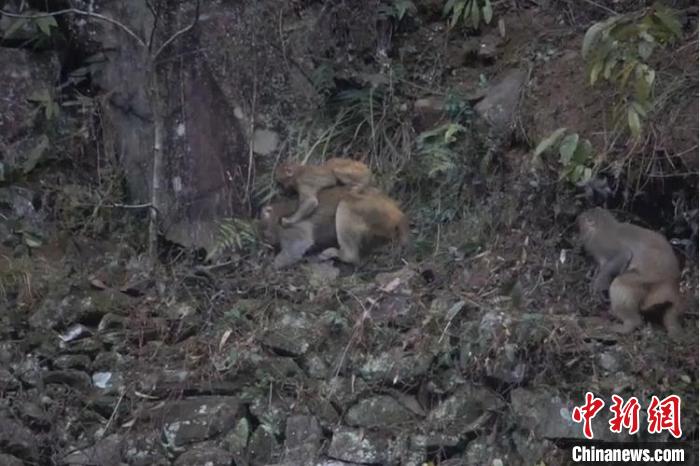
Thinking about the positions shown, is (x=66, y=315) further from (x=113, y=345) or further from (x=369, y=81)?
(x=369, y=81)

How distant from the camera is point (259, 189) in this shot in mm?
10703

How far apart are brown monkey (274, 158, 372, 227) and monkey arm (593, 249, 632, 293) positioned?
2.07m

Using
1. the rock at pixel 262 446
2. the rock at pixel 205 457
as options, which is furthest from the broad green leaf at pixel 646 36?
the rock at pixel 205 457

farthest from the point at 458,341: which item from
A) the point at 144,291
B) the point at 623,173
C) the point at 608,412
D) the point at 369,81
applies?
the point at 369,81

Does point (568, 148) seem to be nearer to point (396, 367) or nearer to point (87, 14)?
point (396, 367)

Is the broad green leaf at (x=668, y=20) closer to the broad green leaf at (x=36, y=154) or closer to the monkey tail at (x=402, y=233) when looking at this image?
the monkey tail at (x=402, y=233)

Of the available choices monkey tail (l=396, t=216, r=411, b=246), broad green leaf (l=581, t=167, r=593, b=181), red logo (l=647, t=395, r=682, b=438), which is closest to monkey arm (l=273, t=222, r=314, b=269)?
monkey tail (l=396, t=216, r=411, b=246)

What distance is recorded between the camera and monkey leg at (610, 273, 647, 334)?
8.42m

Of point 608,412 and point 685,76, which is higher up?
point 685,76

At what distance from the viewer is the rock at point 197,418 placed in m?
8.38

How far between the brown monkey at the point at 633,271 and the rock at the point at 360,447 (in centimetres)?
156

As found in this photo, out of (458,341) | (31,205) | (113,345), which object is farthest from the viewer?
(31,205)

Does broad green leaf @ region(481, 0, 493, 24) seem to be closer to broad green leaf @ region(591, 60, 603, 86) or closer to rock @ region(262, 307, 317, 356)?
broad green leaf @ region(591, 60, 603, 86)

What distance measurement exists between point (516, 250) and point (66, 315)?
2.95 metres
